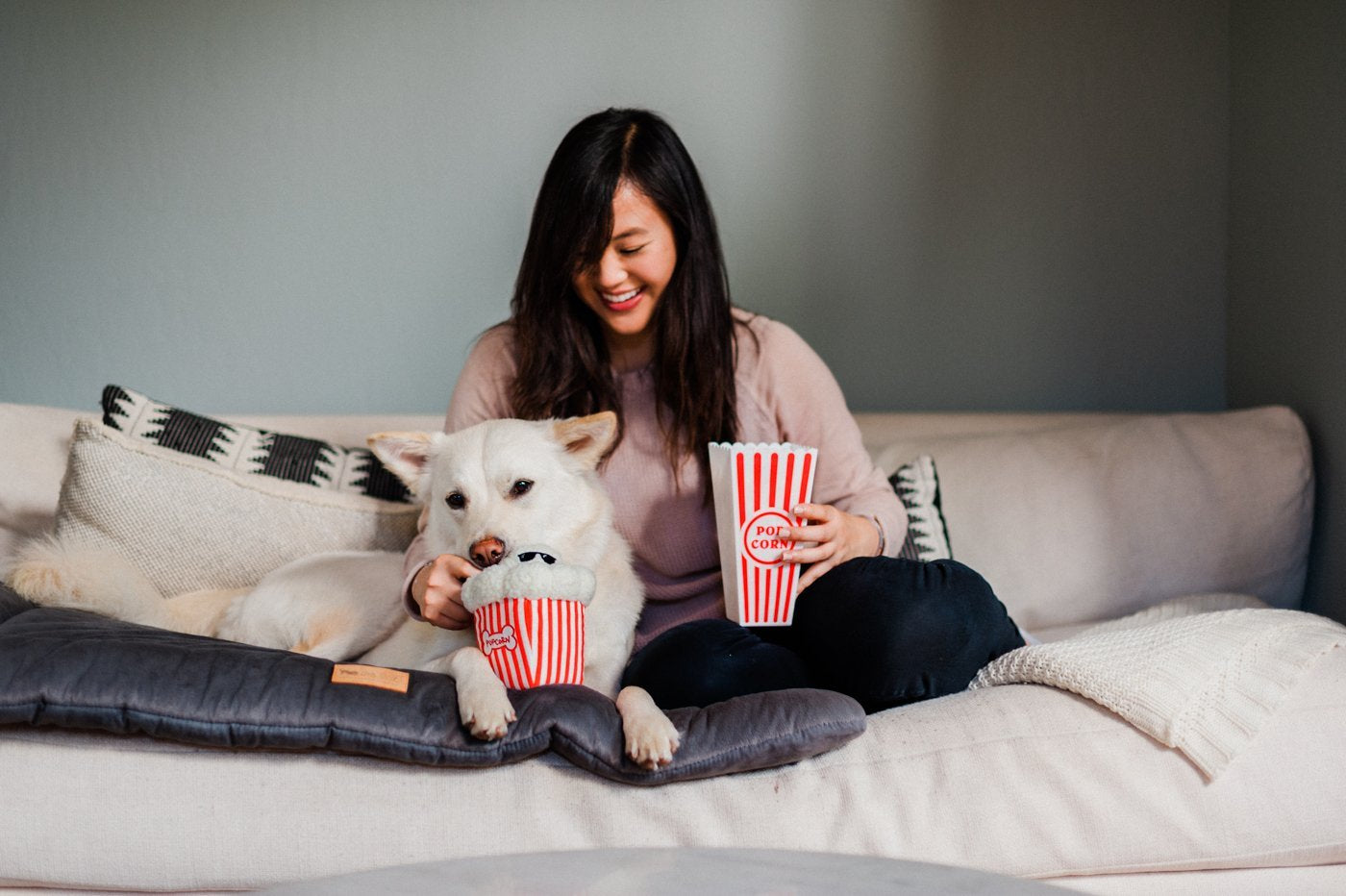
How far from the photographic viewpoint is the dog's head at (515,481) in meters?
1.63

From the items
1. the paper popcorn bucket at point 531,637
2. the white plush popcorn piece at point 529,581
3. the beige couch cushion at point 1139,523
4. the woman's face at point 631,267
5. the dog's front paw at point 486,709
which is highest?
the woman's face at point 631,267

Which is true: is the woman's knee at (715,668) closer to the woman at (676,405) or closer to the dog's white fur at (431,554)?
the woman at (676,405)

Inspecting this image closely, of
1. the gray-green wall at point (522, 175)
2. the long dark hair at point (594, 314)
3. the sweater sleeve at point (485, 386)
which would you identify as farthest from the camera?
the gray-green wall at point (522, 175)

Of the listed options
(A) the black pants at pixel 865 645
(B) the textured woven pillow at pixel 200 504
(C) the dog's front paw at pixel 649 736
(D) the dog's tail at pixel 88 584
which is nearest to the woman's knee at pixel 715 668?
(A) the black pants at pixel 865 645

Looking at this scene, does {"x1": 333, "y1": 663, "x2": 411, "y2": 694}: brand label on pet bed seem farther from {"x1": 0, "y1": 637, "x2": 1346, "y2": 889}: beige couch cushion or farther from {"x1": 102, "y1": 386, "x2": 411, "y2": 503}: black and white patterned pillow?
{"x1": 102, "y1": 386, "x2": 411, "y2": 503}: black and white patterned pillow

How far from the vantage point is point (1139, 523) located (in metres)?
2.25

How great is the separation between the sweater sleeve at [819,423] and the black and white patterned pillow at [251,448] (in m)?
0.82

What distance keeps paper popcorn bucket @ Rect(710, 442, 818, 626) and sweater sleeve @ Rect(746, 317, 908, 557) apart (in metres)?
0.34

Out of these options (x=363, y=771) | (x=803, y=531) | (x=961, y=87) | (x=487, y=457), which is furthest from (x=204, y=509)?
(x=961, y=87)

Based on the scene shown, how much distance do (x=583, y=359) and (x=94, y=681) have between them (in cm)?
96

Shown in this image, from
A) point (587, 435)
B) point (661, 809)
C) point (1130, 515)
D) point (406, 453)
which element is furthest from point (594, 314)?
point (1130, 515)

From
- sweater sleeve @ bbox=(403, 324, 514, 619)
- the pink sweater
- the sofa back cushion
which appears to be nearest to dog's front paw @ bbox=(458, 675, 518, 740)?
the pink sweater

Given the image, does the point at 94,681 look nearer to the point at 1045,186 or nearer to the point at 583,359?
the point at 583,359

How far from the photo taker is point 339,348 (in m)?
2.72
